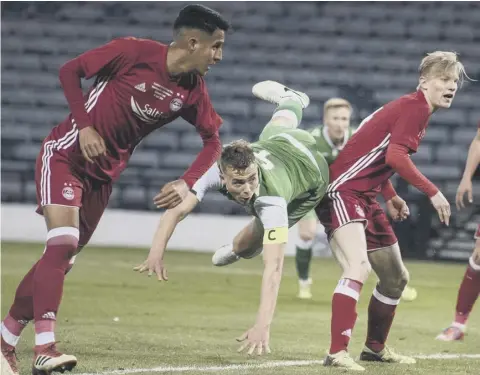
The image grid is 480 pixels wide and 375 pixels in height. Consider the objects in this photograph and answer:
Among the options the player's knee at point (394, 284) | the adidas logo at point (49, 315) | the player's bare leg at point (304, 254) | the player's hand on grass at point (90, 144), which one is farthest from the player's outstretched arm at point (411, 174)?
the player's bare leg at point (304, 254)

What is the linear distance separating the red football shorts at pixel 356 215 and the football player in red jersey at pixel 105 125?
845 millimetres

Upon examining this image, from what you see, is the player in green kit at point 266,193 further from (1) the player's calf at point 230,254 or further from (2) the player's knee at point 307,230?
(2) the player's knee at point 307,230

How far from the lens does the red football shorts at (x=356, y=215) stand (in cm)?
578

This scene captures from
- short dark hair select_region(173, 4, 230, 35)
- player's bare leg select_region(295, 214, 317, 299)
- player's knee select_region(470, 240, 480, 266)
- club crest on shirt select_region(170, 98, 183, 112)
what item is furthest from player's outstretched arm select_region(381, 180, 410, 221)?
player's bare leg select_region(295, 214, 317, 299)

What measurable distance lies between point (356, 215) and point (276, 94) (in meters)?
1.44

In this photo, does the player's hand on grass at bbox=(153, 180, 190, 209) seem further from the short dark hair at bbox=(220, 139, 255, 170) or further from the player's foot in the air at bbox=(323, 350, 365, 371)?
the player's foot in the air at bbox=(323, 350, 365, 371)

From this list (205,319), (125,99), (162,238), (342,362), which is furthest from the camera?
(205,319)

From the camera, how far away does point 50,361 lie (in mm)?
4715

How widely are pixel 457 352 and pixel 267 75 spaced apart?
12021 millimetres

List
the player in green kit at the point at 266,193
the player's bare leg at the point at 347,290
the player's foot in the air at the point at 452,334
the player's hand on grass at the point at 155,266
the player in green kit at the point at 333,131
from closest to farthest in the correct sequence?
the player's hand on grass at the point at 155,266 → the player in green kit at the point at 266,193 → the player's bare leg at the point at 347,290 → the player's foot in the air at the point at 452,334 → the player in green kit at the point at 333,131

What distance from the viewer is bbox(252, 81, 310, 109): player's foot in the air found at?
6.82 metres

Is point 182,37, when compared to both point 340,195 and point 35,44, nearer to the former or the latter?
point 340,195

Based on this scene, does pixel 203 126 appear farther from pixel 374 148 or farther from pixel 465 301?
pixel 465 301

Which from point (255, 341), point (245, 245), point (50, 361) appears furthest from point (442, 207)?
point (50, 361)
